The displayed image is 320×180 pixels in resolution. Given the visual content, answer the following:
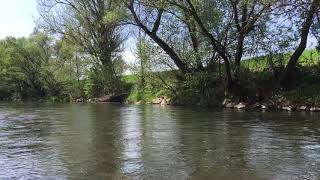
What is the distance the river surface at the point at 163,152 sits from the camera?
35.1 feet

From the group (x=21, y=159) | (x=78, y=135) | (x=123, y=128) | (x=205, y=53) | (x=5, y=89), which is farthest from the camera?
(x=5, y=89)

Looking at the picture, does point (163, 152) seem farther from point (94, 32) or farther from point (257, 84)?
point (94, 32)

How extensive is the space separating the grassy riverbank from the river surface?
1217 centimetres

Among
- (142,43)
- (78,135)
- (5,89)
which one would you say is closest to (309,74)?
(142,43)

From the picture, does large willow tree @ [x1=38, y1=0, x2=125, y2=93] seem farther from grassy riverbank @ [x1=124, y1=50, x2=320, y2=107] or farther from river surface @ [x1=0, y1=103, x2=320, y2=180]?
river surface @ [x1=0, y1=103, x2=320, y2=180]

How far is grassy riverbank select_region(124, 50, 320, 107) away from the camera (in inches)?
1302

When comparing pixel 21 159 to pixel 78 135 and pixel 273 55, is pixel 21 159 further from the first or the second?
pixel 273 55

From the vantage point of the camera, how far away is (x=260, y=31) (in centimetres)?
3441

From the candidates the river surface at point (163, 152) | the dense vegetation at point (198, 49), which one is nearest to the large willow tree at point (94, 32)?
the dense vegetation at point (198, 49)

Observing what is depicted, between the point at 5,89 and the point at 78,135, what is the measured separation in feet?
230

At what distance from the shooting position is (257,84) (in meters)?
35.8

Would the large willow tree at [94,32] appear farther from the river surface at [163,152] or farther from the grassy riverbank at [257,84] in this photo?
the river surface at [163,152]

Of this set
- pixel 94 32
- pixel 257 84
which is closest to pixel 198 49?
pixel 257 84

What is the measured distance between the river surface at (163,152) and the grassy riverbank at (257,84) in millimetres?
12168
